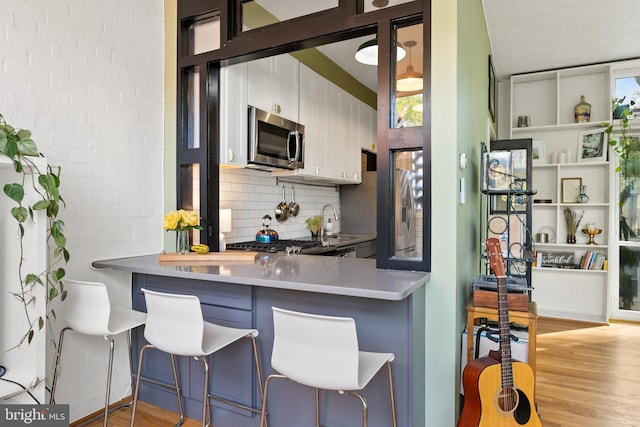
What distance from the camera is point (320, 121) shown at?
A: 3.93 metres

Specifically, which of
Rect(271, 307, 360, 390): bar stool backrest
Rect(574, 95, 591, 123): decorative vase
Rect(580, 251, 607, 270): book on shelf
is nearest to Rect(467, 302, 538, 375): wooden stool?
Rect(271, 307, 360, 390): bar stool backrest

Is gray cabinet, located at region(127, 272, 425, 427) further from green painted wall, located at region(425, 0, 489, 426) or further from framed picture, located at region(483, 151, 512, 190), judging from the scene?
framed picture, located at region(483, 151, 512, 190)

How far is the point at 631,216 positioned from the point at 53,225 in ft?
17.9

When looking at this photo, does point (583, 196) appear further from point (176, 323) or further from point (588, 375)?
point (176, 323)

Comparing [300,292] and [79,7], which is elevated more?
[79,7]

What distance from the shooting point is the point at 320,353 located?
4.78ft

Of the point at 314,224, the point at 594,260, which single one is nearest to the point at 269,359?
the point at 314,224

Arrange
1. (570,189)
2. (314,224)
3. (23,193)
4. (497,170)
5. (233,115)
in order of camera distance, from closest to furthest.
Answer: (23,193) < (497,170) < (233,115) < (314,224) < (570,189)

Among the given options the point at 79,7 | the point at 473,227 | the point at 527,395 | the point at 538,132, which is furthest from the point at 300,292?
the point at 538,132

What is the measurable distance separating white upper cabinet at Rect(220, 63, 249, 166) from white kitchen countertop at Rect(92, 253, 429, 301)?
0.81 metres

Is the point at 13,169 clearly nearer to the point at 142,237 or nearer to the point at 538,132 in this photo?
the point at 142,237

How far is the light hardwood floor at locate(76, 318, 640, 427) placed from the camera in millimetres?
2344

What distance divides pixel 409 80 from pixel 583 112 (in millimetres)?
3593

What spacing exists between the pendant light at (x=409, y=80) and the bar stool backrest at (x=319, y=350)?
1234 mm
